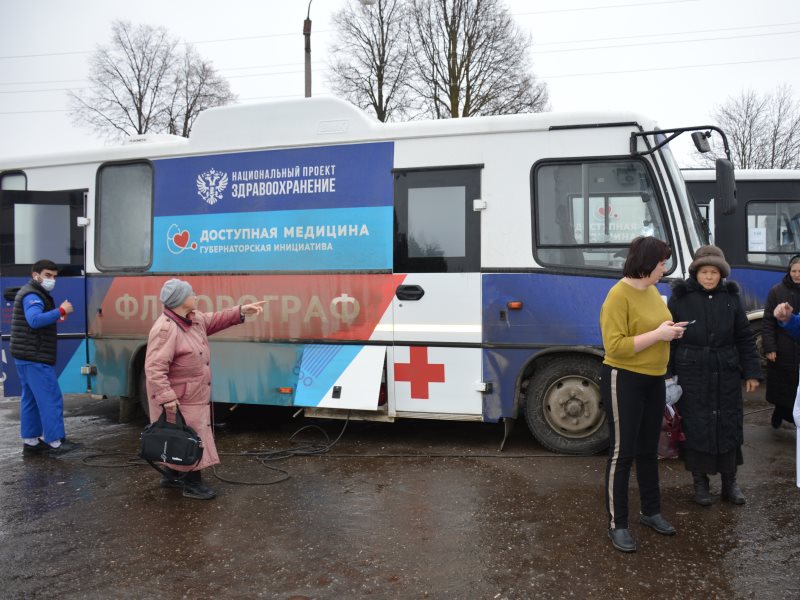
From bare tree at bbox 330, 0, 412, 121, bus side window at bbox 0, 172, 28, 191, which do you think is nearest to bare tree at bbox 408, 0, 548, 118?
bare tree at bbox 330, 0, 412, 121

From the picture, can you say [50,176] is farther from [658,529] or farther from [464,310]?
[658,529]

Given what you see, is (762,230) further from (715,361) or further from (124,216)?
(124,216)

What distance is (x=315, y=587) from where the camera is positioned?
11.9ft

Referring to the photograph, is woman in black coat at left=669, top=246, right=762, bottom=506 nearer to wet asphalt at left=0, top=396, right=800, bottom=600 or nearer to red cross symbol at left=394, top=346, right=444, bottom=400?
wet asphalt at left=0, top=396, right=800, bottom=600

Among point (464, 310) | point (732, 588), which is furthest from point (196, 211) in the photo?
point (732, 588)

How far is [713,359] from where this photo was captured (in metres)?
4.42

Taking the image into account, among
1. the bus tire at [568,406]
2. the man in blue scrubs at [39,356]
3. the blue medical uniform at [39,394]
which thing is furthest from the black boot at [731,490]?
the blue medical uniform at [39,394]

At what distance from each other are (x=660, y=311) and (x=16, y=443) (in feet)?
20.8

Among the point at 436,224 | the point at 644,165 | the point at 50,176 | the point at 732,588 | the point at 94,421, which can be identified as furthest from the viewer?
the point at 94,421

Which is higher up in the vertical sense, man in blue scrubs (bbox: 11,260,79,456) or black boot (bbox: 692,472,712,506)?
man in blue scrubs (bbox: 11,260,79,456)

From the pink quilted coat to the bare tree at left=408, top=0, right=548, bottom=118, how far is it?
19.1 m

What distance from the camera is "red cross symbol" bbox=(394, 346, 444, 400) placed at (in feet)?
19.7

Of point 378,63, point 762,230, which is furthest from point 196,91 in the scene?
point 762,230

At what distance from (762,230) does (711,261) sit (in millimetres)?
6906
